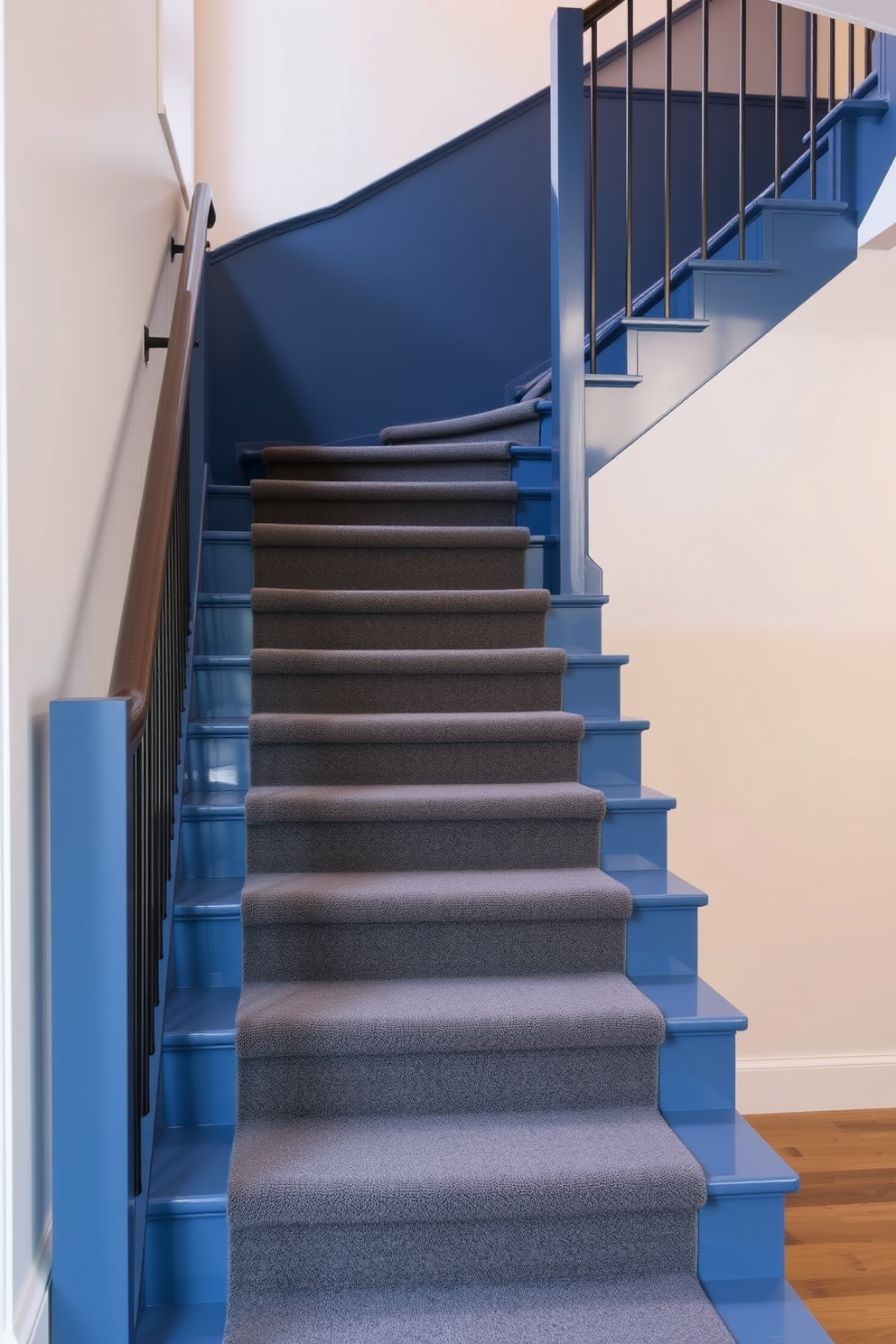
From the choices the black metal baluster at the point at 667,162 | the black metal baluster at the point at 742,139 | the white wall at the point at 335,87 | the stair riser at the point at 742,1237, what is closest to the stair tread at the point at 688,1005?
the stair riser at the point at 742,1237

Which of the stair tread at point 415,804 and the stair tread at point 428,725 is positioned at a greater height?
the stair tread at point 428,725

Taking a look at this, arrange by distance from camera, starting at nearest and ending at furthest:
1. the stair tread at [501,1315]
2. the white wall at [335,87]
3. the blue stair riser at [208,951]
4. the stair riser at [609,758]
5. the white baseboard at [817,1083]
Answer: the stair tread at [501,1315], the blue stair riser at [208,951], the stair riser at [609,758], the white baseboard at [817,1083], the white wall at [335,87]

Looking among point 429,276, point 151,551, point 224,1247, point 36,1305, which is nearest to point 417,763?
point 151,551

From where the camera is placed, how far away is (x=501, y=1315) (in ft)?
5.66

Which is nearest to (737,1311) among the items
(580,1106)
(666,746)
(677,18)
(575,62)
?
(580,1106)

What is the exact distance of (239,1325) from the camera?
1703 mm

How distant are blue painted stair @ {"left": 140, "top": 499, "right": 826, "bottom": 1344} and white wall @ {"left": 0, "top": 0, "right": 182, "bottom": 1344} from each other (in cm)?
27

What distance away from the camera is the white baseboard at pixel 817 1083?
3.82 m

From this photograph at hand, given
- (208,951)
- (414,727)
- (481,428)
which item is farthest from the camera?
(481,428)

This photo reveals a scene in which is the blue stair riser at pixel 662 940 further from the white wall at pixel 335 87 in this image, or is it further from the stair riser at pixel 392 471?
the white wall at pixel 335 87

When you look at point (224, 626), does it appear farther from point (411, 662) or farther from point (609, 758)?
point (609, 758)

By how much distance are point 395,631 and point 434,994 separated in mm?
1191

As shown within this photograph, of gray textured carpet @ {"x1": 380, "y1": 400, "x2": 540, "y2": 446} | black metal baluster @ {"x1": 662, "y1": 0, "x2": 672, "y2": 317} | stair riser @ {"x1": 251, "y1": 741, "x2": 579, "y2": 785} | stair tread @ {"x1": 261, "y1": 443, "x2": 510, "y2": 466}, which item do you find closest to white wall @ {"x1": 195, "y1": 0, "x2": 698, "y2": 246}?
gray textured carpet @ {"x1": 380, "y1": 400, "x2": 540, "y2": 446}

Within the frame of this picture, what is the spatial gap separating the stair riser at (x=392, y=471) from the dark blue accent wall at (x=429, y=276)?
68cm
